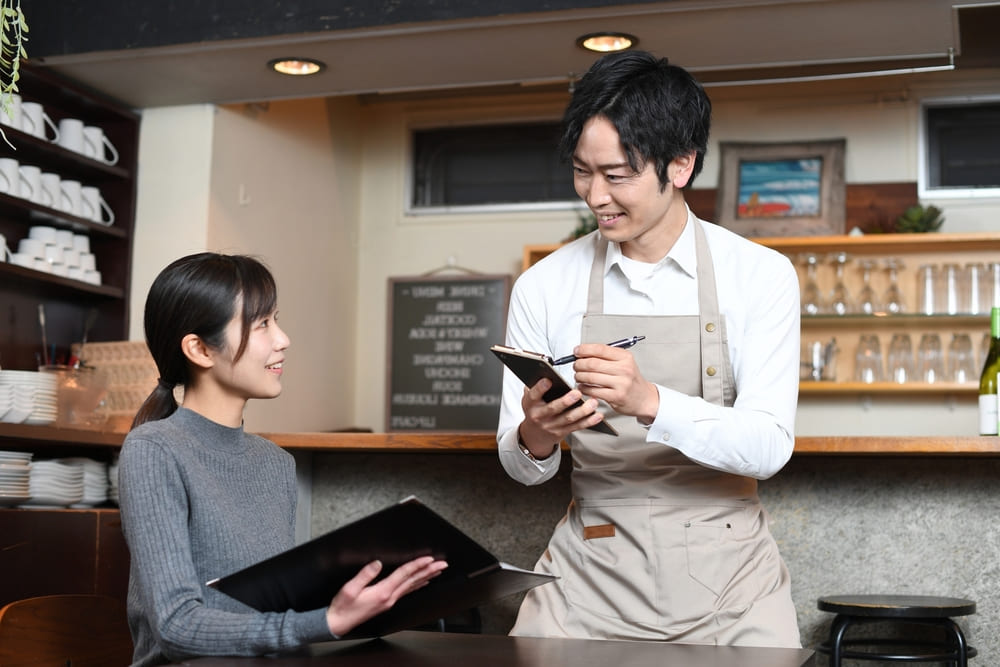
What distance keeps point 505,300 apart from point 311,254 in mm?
947

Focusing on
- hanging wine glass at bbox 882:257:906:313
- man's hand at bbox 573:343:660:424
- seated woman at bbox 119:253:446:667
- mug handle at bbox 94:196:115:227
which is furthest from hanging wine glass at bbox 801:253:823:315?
seated woman at bbox 119:253:446:667

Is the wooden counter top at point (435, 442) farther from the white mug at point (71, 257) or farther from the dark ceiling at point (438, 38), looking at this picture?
the dark ceiling at point (438, 38)

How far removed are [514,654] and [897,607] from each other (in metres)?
1.30

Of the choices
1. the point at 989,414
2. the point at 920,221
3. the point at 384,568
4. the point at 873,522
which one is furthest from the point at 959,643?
the point at 920,221

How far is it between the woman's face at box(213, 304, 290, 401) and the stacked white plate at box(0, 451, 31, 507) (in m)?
1.51

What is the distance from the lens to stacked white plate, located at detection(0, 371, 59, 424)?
2.92 metres

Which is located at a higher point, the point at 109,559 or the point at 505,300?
the point at 505,300

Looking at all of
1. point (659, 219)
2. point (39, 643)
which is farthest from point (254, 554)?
point (659, 219)

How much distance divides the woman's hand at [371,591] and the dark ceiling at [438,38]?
2.27 m

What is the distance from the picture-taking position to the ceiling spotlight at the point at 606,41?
11.0 feet

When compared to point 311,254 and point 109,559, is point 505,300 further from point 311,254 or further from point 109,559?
point 109,559

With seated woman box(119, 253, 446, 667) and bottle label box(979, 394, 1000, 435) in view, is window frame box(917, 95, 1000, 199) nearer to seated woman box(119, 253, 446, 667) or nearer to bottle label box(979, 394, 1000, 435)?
bottle label box(979, 394, 1000, 435)

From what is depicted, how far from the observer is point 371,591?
125cm

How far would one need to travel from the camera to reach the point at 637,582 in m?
1.79
